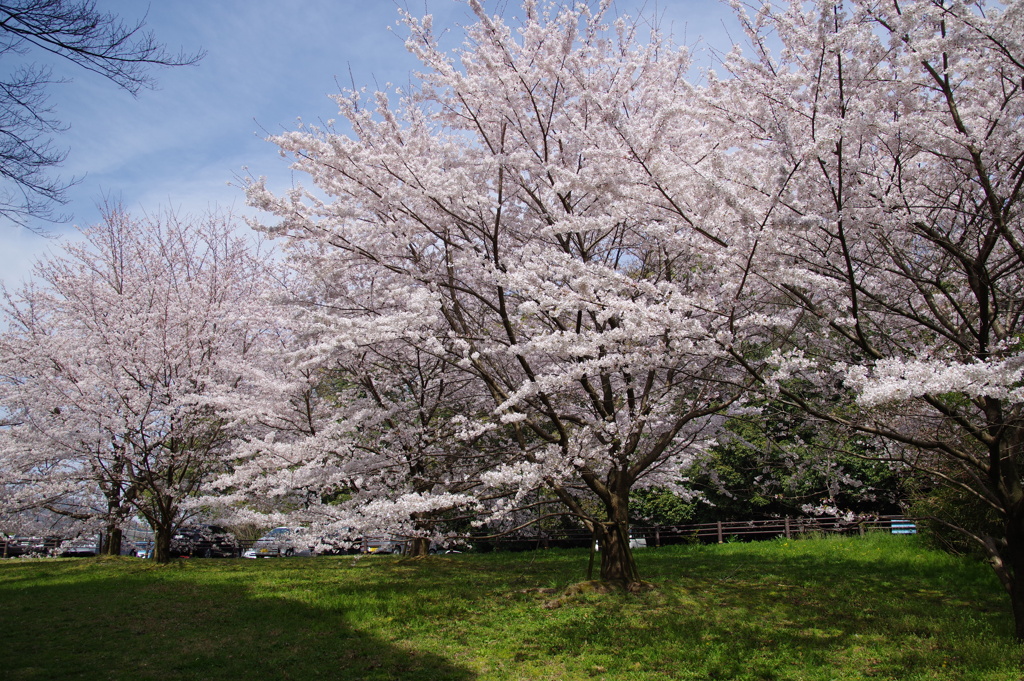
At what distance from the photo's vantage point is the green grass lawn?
15.9 feet

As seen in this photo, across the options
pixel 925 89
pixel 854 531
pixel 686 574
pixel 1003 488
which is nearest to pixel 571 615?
pixel 686 574

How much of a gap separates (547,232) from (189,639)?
16.7 feet

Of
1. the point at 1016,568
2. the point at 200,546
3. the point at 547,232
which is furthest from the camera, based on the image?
the point at 200,546

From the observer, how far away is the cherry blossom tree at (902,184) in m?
3.99

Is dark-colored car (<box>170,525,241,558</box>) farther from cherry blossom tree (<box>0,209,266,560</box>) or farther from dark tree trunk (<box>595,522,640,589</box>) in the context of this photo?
dark tree trunk (<box>595,522,640,589</box>)

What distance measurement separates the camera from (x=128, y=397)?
11070mm

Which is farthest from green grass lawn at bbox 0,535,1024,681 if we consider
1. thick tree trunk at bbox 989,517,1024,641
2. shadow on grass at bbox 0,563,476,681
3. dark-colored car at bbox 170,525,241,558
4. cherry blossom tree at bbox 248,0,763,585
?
dark-colored car at bbox 170,525,241,558

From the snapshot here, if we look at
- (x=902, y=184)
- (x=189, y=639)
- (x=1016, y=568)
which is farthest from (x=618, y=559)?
(x=902, y=184)

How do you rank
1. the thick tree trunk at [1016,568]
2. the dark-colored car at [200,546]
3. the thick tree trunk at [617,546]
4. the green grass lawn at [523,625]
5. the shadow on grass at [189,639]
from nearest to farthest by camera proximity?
the thick tree trunk at [1016,568]
the green grass lawn at [523,625]
the shadow on grass at [189,639]
the thick tree trunk at [617,546]
the dark-colored car at [200,546]

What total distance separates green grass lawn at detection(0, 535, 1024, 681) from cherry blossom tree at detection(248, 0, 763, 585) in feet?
4.06

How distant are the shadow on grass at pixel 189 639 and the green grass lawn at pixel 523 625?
1.1 inches

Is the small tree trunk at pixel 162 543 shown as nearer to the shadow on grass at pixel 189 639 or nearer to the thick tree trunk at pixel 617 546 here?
the shadow on grass at pixel 189 639

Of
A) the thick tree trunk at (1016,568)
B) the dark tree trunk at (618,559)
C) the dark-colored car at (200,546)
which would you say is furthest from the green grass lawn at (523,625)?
the dark-colored car at (200,546)

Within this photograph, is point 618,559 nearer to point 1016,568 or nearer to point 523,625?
point 523,625
